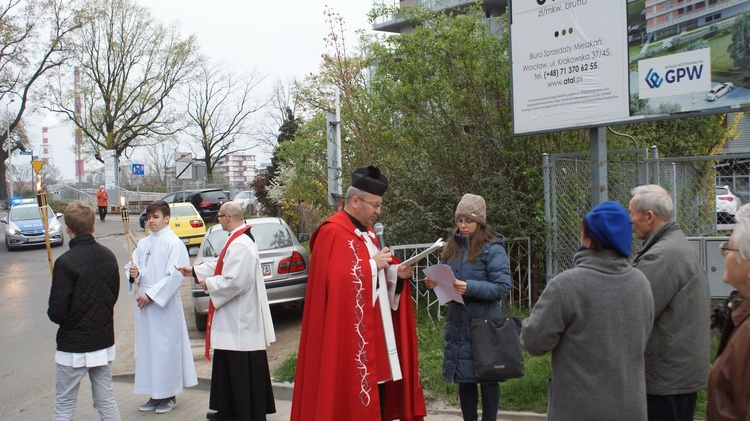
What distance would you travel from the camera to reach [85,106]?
46.1 meters

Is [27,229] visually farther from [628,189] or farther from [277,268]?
[628,189]

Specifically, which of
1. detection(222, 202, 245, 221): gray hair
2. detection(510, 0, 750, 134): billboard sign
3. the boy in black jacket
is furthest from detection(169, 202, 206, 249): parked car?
the boy in black jacket

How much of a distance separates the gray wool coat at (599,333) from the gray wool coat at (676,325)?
0.42m

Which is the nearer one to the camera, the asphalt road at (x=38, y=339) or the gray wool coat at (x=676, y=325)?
the gray wool coat at (x=676, y=325)

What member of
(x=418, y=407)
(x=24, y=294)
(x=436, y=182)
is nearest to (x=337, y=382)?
(x=418, y=407)

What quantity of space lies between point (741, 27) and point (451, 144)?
385cm

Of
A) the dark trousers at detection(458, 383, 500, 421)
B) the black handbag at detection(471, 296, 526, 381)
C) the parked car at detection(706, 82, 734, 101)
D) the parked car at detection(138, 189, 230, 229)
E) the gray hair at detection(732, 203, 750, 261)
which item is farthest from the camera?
the parked car at detection(138, 189, 230, 229)

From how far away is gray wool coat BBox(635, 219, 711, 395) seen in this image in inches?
138

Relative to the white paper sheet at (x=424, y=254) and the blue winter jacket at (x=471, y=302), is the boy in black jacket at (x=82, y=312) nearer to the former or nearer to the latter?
the white paper sheet at (x=424, y=254)

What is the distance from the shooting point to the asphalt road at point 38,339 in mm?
7773

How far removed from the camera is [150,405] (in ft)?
21.6

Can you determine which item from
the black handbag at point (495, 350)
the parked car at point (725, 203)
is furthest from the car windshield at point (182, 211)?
the black handbag at point (495, 350)

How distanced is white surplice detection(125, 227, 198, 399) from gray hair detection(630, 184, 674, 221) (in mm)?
4206

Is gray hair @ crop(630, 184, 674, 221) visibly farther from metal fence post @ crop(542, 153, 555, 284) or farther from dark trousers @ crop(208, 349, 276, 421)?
metal fence post @ crop(542, 153, 555, 284)
